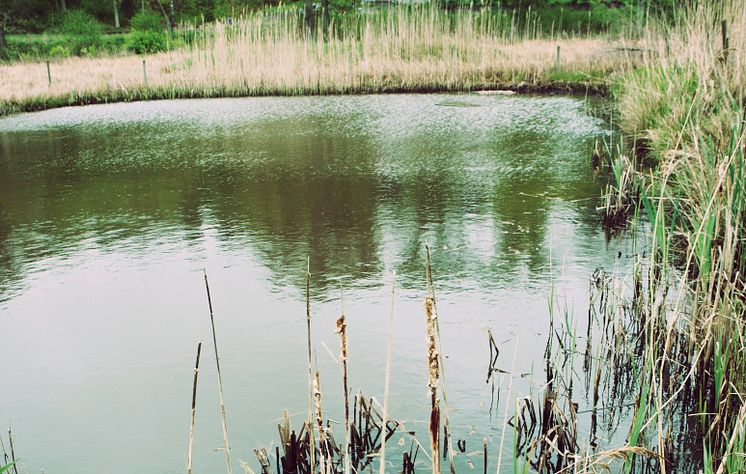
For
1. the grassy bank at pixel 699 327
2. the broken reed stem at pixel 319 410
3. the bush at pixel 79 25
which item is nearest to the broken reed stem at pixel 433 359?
the broken reed stem at pixel 319 410

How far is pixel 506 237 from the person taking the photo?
4.44m

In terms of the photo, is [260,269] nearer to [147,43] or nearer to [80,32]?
[147,43]

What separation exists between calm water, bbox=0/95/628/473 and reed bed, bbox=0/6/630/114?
3.27 meters

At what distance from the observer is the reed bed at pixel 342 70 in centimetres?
1103

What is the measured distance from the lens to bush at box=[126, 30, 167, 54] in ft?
59.3

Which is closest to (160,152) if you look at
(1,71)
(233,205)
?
(233,205)

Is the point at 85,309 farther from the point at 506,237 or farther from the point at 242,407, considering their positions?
the point at 506,237

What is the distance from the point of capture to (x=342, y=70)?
11312 millimetres

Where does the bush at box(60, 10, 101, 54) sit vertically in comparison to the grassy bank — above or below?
above

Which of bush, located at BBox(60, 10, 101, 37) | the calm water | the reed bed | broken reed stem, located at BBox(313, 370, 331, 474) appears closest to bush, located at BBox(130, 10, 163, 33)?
bush, located at BBox(60, 10, 101, 37)

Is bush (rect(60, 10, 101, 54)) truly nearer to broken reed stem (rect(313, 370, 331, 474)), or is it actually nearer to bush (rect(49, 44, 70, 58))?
bush (rect(49, 44, 70, 58))

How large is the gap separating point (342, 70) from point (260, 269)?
302 inches

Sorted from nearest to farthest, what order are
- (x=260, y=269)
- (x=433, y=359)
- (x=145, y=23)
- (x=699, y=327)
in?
(x=433, y=359), (x=699, y=327), (x=260, y=269), (x=145, y=23)

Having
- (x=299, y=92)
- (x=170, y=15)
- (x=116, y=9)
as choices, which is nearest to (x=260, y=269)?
(x=299, y=92)
